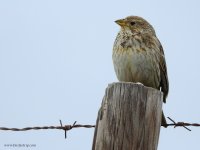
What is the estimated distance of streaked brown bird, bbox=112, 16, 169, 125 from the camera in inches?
242

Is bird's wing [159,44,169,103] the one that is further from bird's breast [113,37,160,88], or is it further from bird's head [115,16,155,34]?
bird's head [115,16,155,34]

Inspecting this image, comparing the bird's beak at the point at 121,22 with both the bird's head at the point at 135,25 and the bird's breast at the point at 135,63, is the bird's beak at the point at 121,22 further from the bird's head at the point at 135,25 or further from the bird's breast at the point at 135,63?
the bird's breast at the point at 135,63

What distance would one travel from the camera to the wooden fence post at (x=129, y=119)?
141 inches

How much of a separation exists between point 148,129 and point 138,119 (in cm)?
11

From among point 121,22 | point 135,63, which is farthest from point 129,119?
point 121,22

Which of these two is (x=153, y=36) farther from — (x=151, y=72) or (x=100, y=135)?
(x=100, y=135)

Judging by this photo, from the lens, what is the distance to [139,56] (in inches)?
242

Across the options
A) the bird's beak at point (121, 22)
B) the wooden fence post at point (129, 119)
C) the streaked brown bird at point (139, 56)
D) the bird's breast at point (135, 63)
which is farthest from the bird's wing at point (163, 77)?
the wooden fence post at point (129, 119)

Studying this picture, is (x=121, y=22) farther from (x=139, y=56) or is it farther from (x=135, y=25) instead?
(x=139, y=56)

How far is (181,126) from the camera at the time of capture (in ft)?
16.2

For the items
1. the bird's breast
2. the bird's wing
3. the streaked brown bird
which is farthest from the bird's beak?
the bird's wing

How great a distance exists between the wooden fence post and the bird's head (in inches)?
121

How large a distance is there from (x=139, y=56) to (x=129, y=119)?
8.66 feet

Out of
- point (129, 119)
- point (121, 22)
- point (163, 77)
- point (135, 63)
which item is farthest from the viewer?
point (121, 22)
